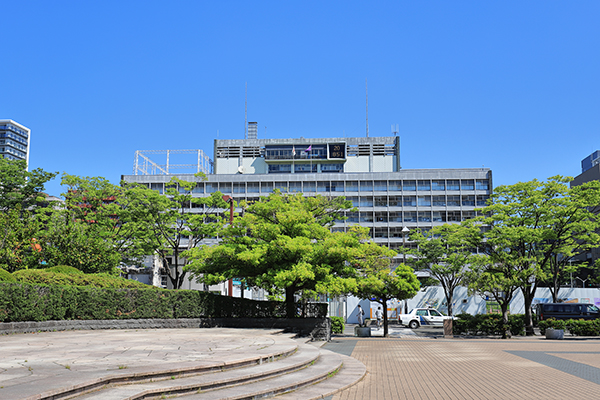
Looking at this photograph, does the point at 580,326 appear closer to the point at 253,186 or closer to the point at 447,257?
the point at 447,257

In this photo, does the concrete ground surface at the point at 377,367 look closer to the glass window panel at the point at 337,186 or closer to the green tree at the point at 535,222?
the green tree at the point at 535,222

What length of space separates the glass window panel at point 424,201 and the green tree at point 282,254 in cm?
6174

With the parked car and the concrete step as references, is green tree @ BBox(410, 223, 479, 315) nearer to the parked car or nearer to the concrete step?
the parked car

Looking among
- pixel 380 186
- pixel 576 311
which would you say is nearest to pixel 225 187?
pixel 380 186

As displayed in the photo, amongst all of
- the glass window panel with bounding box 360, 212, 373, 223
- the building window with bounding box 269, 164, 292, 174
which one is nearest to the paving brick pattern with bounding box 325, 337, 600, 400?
the glass window panel with bounding box 360, 212, 373, 223

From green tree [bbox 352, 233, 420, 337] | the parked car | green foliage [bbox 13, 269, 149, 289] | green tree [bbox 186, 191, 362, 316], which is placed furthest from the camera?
the parked car

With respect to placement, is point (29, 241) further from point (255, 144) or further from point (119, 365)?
point (255, 144)

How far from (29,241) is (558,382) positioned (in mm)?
23469

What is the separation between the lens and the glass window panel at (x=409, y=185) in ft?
275

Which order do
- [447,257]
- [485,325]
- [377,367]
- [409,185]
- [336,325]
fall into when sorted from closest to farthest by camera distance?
[377,367] < [336,325] < [485,325] < [447,257] < [409,185]

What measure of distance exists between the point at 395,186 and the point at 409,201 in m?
3.48

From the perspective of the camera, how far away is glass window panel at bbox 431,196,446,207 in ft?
271

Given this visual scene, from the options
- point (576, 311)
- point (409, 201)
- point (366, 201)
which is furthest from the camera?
point (366, 201)

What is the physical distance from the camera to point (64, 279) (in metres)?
19.6
